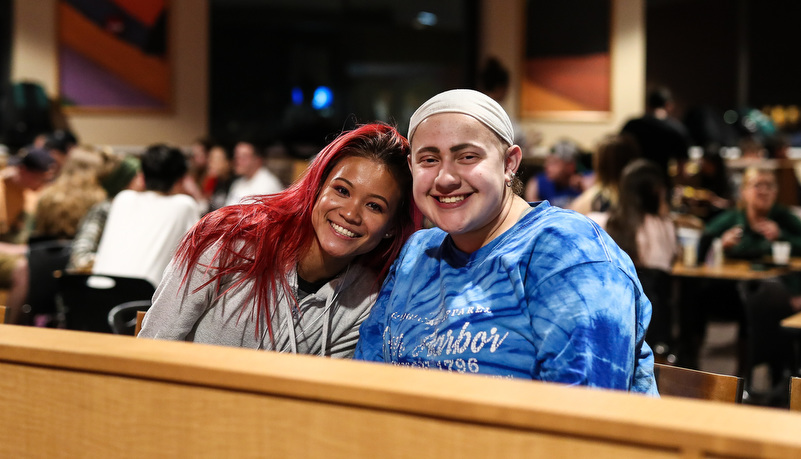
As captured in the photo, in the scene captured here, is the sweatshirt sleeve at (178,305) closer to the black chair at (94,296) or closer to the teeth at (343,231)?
the teeth at (343,231)

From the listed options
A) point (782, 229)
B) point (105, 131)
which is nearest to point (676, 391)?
point (782, 229)

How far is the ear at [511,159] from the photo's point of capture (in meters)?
1.74

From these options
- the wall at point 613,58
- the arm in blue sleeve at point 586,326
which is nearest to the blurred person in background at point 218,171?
the wall at point 613,58

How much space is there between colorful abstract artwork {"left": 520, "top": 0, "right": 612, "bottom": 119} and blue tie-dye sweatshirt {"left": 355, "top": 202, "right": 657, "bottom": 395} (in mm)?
7569

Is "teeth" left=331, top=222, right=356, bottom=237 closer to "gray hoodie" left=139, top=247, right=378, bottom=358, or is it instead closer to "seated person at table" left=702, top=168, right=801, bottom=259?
"gray hoodie" left=139, top=247, right=378, bottom=358

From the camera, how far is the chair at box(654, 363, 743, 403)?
1.76 meters

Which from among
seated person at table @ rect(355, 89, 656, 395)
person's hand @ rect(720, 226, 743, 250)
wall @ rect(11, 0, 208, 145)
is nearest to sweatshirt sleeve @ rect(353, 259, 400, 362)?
seated person at table @ rect(355, 89, 656, 395)

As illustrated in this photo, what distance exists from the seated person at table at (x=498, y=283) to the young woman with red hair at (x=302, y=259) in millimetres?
158

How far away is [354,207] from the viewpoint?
1944 millimetres

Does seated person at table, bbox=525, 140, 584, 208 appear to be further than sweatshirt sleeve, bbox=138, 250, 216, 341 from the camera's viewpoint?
Yes

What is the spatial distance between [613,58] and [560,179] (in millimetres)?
2986

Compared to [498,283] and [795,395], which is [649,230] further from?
[498,283]

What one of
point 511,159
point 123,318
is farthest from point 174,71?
point 511,159

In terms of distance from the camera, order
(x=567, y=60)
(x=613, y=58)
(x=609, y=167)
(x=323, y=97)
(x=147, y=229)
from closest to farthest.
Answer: (x=147, y=229) → (x=609, y=167) → (x=613, y=58) → (x=567, y=60) → (x=323, y=97)
